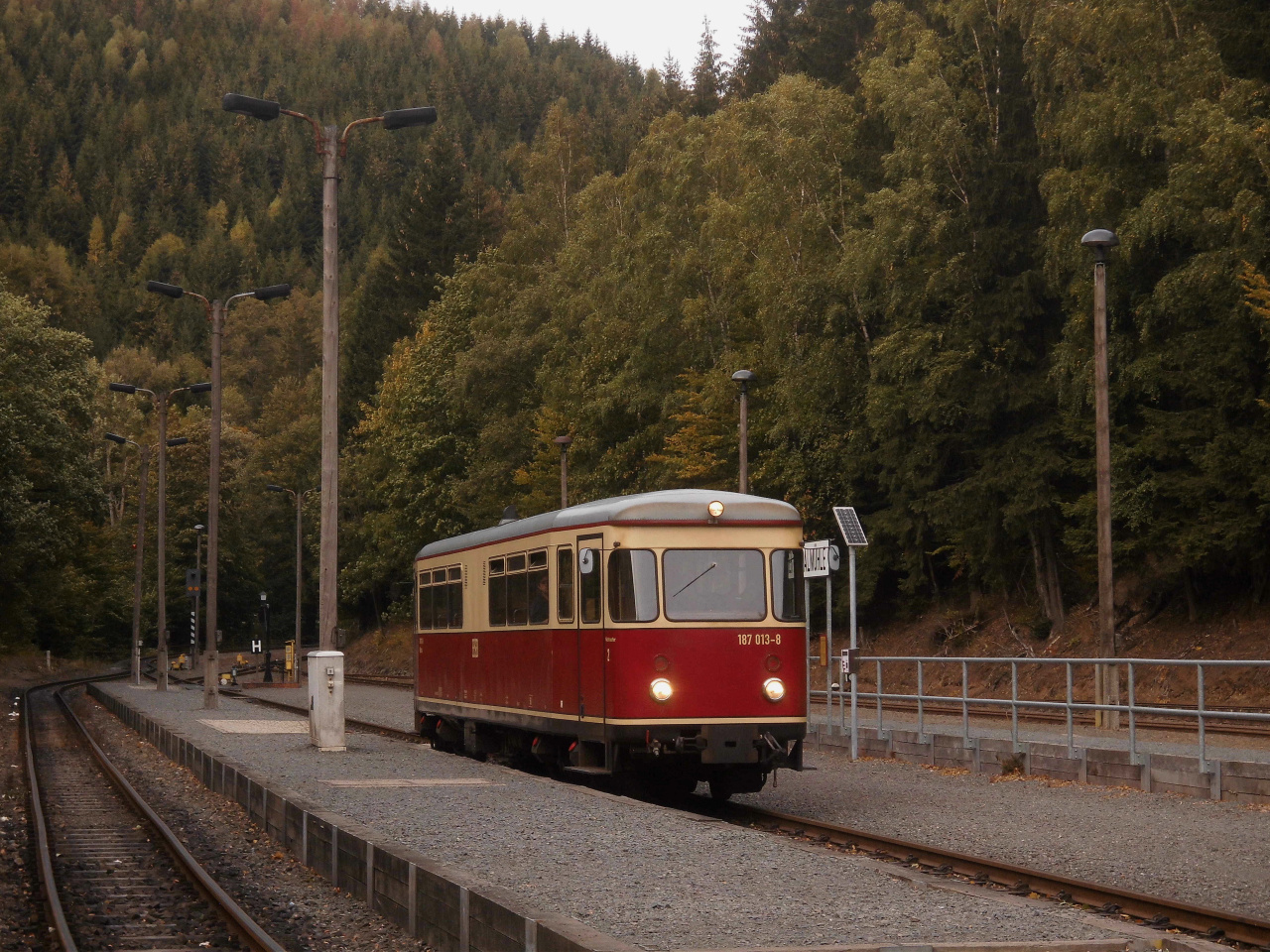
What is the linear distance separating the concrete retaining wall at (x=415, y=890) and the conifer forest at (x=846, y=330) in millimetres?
21229

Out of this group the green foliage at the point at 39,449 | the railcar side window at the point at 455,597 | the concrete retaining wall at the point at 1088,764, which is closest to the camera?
the concrete retaining wall at the point at 1088,764

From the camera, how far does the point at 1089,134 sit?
113 ft

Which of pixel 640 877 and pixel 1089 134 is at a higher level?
pixel 1089 134

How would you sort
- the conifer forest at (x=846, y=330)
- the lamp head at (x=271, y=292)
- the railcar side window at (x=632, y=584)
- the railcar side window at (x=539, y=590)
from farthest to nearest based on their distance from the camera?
the lamp head at (x=271, y=292) < the conifer forest at (x=846, y=330) < the railcar side window at (x=539, y=590) < the railcar side window at (x=632, y=584)

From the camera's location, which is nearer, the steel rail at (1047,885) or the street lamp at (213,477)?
the steel rail at (1047,885)

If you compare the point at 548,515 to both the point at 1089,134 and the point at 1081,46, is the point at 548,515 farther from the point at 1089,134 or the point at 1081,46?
the point at 1081,46

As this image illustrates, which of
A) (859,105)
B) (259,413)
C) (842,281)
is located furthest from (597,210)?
(259,413)

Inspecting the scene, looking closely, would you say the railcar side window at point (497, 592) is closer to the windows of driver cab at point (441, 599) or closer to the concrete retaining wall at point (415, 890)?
the windows of driver cab at point (441, 599)

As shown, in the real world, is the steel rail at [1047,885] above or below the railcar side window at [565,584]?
below

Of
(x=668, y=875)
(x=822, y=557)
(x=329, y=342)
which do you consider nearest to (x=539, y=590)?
(x=822, y=557)

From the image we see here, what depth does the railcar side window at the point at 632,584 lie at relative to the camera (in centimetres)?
1636

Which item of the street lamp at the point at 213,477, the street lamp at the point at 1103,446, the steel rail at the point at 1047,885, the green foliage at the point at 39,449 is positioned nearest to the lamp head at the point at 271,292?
the street lamp at the point at 213,477

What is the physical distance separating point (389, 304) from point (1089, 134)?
209 feet

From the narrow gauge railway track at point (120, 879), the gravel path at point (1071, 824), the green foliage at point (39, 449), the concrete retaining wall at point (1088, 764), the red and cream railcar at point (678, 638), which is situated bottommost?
the narrow gauge railway track at point (120, 879)
